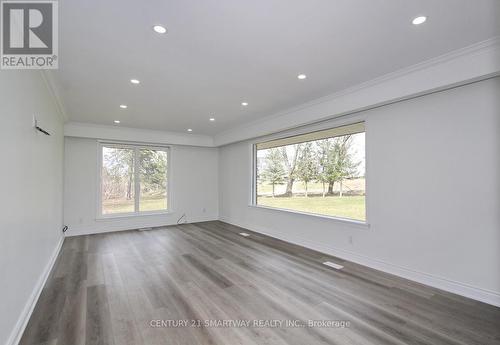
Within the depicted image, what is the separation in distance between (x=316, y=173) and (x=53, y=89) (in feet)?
14.7

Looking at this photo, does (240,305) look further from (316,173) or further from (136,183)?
(136,183)

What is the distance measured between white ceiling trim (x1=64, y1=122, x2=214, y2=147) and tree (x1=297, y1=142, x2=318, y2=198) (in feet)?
10.3

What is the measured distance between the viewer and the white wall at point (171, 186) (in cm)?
549

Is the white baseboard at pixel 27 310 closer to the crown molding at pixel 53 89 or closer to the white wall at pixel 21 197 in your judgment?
the white wall at pixel 21 197

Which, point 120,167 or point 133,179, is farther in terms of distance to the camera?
point 133,179

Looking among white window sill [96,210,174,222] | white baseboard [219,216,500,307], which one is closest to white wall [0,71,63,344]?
white window sill [96,210,174,222]

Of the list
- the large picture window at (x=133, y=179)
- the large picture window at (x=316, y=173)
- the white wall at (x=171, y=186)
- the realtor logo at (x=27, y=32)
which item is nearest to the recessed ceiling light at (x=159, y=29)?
the realtor logo at (x=27, y=32)

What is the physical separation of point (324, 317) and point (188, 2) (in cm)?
294

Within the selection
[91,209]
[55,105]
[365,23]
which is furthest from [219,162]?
[365,23]

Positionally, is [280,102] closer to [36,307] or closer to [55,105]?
[55,105]

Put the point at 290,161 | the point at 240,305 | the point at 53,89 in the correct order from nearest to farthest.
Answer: the point at 240,305
the point at 53,89
the point at 290,161

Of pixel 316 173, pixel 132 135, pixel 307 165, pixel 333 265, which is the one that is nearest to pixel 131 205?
pixel 132 135

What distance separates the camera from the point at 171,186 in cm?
684

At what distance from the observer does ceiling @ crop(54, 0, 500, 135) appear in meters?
1.86
